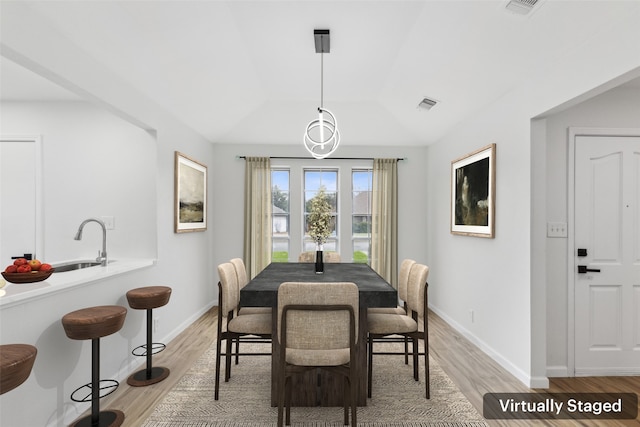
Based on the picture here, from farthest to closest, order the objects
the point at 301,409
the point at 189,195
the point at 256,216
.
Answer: the point at 256,216
the point at 189,195
the point at 301,409

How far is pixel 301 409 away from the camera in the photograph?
2443 millimetres

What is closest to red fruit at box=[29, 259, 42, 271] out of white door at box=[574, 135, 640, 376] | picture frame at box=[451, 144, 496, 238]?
picture frame at box=[451, 144, 496, 238]

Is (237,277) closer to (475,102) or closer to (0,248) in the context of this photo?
(0,248)

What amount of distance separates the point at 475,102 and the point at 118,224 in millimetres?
3891

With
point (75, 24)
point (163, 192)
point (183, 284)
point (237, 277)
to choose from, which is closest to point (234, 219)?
point (183, 284)

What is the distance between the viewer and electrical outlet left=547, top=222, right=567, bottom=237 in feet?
9.50

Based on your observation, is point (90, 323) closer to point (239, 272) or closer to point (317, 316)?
point (239, 272)

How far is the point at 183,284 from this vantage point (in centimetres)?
418

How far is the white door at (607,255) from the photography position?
2.95m

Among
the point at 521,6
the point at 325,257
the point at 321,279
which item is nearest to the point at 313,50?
the point at 521,6

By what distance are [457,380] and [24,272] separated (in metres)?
3.35

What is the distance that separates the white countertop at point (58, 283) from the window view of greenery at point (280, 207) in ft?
8.06

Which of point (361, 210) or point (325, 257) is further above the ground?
point (361, 210)

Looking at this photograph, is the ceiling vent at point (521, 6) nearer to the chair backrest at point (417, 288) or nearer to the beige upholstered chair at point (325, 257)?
the chair backrest at point (417, 288)
